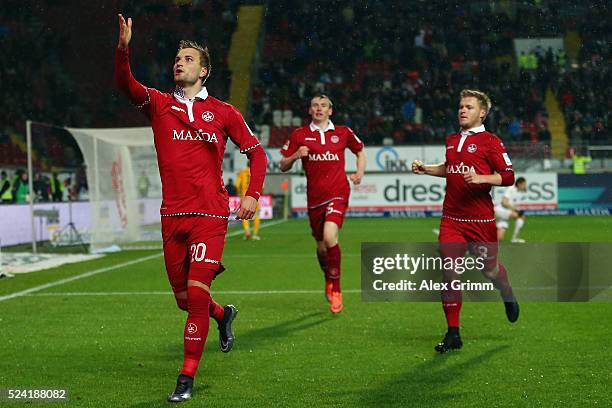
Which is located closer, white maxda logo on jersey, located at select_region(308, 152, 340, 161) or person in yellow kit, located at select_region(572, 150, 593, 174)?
white maxda logo on jersey, located at select_region(308, 152, 340, 161)

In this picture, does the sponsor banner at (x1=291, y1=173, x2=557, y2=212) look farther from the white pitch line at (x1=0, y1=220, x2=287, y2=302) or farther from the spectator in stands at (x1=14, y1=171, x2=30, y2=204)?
the white pitch line at (x1=0, y1=220, x2=287, y2=302)

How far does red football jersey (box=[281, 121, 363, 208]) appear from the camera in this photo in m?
10.3

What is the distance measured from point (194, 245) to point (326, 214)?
436 cm

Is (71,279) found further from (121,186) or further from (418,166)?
(418,166)

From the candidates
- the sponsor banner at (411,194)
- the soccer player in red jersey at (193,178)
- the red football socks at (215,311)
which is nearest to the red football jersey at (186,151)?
the soccer player in red jersey at (193,178)

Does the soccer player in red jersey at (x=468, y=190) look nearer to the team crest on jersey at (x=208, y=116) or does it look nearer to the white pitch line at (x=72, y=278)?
the team crest on jersey at (x=208, y=116)

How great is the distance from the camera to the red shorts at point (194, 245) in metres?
6.07

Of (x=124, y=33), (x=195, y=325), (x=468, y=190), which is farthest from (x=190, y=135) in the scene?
(x=468, y=190)

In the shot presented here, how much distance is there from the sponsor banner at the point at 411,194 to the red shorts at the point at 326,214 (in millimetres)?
23178

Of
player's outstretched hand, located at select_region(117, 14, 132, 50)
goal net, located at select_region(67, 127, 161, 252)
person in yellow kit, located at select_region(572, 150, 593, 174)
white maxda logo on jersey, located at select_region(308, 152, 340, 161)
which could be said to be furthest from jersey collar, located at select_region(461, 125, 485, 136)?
person in yellow kit, located at select_region(572, 150, 593, 174)

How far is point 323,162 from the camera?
1029cm

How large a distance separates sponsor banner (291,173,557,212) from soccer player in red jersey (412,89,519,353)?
25670 millimetres

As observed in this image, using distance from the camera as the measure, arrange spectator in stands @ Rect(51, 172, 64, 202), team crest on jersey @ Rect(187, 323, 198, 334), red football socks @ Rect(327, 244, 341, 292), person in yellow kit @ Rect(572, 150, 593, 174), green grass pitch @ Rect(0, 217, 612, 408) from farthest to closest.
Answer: person in yellow kit @ Rect(572, 150, 593, 174), spectator in stands @ Rect(51, 172, 64, 202), red football socks @ Rect(327, 244, 341, 292), team crest on jersey @ Rect(187, 323, 198, 334), green grass pitch @ Rect(0, 217, 612, 408)

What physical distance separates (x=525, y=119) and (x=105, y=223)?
24497mm
